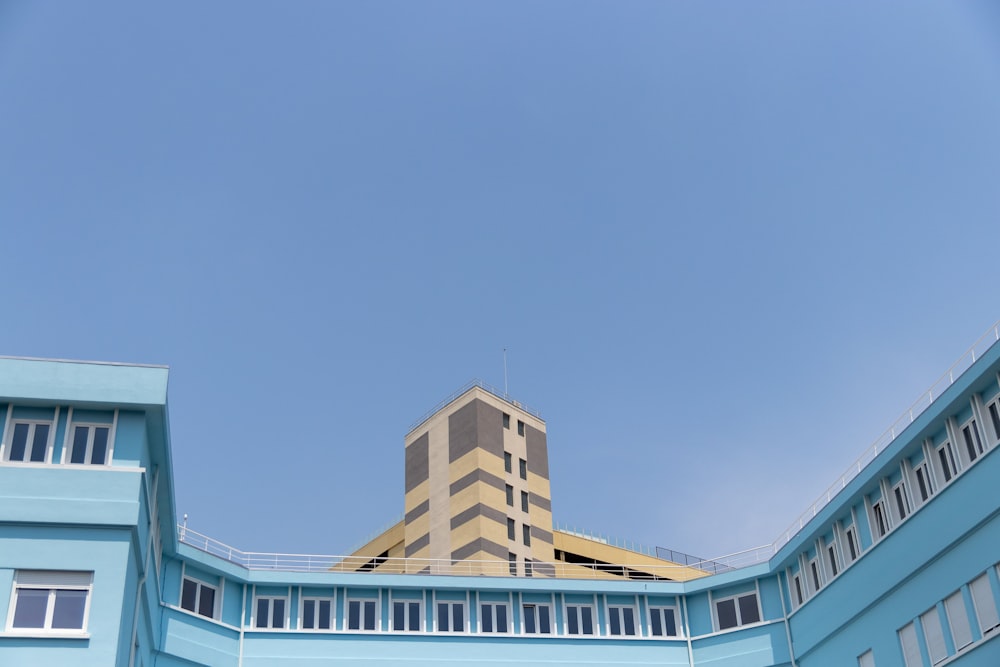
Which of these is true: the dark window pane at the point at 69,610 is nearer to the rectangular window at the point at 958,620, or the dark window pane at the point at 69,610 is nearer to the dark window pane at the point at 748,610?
the rectangular window at the point at 958,620

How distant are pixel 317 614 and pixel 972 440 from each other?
25002mm

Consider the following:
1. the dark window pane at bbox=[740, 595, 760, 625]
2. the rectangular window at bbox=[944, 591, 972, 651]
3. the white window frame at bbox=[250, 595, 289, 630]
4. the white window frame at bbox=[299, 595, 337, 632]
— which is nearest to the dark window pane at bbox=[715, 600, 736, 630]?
the dark window pane at bbox=[740, 595, 760, 625]

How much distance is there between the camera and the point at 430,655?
1853 inches

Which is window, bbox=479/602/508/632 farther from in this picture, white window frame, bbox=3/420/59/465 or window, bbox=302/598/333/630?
white window frame, bbox=3/420/59/465

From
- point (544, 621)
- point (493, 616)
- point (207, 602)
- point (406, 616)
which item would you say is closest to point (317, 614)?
point (406, 616)

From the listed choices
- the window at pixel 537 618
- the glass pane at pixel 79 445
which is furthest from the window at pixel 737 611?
the glass pane at pixel 79 445

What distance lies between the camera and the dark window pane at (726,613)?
4934 centimetres

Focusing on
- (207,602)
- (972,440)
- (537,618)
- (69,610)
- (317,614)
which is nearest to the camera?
(69,610)

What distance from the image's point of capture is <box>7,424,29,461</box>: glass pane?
34.7 meters

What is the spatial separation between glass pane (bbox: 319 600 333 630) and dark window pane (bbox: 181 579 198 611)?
5.12 metres

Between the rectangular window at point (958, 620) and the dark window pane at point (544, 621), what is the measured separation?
55.6 feet

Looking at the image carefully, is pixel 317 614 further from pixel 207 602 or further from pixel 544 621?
pixel 544 621

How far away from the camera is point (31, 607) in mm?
33062

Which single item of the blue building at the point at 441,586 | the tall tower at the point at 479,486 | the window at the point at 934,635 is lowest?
the window at the point at 934,635
